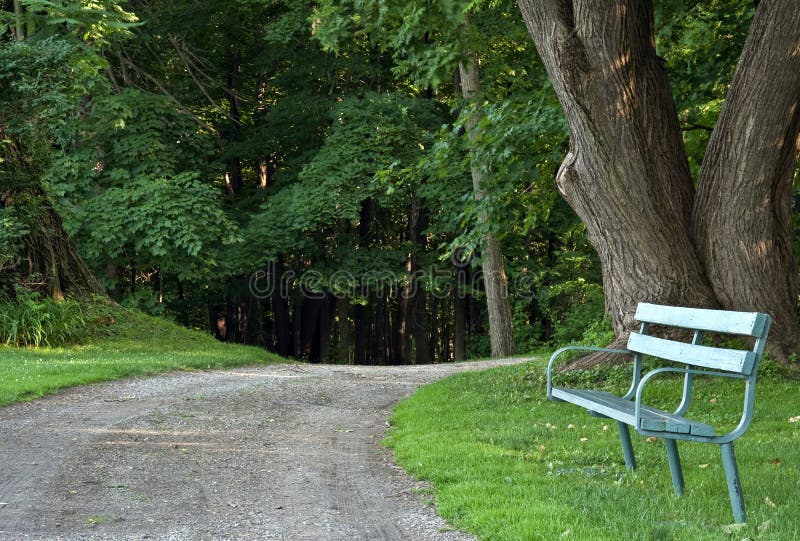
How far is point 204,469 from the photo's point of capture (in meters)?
6.69

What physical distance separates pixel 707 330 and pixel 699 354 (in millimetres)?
474

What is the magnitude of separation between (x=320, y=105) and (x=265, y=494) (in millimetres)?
21062

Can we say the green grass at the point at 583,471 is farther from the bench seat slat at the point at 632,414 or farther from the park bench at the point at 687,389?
the bench seat slat at the point at 632,414

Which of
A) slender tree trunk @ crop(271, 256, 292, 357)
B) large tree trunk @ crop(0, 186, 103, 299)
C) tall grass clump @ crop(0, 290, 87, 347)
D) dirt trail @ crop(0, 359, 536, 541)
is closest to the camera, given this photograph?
dirt trail @ crop(0, 359, 536, 541)

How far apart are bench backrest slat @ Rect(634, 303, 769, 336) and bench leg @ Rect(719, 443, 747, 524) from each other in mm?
642

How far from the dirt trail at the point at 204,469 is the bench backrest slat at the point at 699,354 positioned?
1.71 m

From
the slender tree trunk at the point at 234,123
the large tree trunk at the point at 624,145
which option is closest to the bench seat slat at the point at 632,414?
the large tree trunk at the point at 624,145

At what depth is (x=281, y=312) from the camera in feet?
101

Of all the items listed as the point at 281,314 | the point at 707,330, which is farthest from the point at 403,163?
the point at 707,330

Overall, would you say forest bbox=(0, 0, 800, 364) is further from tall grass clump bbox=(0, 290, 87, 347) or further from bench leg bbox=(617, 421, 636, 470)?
bench leg bbox=(617, 421, 636, 470)

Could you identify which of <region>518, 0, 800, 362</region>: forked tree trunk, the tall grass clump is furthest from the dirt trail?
the tall grass clump

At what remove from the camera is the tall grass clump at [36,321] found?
16.6m

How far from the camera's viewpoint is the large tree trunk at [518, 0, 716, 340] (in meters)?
10.1

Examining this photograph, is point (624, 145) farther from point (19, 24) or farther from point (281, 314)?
point (281, 314)
